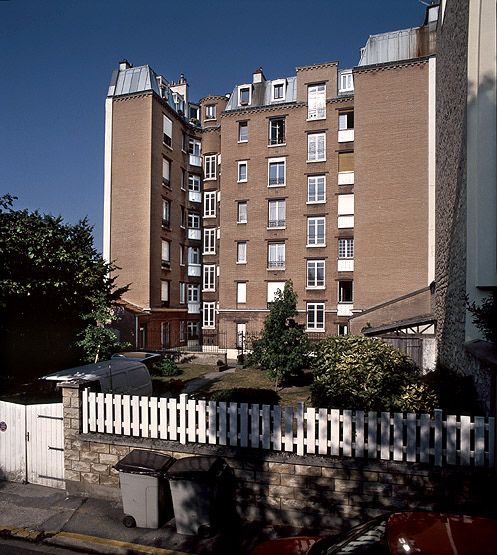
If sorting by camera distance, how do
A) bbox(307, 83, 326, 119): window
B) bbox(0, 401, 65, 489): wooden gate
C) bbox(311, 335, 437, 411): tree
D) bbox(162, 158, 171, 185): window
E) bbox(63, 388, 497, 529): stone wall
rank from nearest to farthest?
bbox(63, 388, 497, 529): stone wall, bbox(311, 335, 437, 411): tree, bbox(0, 401, 65, 489): wooden gate, bbox(307, 83, 326, 119): window, bbox(162, 158, 171, 185): window

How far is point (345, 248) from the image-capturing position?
2689 cm

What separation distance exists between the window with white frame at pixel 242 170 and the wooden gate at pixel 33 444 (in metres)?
24.5

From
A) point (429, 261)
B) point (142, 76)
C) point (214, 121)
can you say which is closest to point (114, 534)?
point (429, 261)

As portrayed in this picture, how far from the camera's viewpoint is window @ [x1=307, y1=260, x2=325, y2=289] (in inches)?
1077

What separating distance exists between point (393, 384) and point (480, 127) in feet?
18.0

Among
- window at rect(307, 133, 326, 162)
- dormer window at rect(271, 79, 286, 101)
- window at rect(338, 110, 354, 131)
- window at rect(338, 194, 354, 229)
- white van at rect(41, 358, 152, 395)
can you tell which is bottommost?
white van at rect(41, 358, 152, 395)

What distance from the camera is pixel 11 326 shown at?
45.6 feet

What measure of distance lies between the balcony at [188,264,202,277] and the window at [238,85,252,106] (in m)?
14.0

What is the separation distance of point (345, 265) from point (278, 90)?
48.6 ft

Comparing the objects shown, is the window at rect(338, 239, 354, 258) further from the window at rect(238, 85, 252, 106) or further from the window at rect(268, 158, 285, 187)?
the window at rect(238, 85, 252, 106)

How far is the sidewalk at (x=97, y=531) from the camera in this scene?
17.7 ft

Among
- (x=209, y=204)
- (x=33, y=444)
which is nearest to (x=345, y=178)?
(x=209, y=204)

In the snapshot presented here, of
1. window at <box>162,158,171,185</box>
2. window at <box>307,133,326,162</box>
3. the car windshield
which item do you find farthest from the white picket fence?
window at <box>162,158,171,185</box>

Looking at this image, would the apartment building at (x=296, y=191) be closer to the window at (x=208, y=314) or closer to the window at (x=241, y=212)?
the window at (x=241, y=212)
